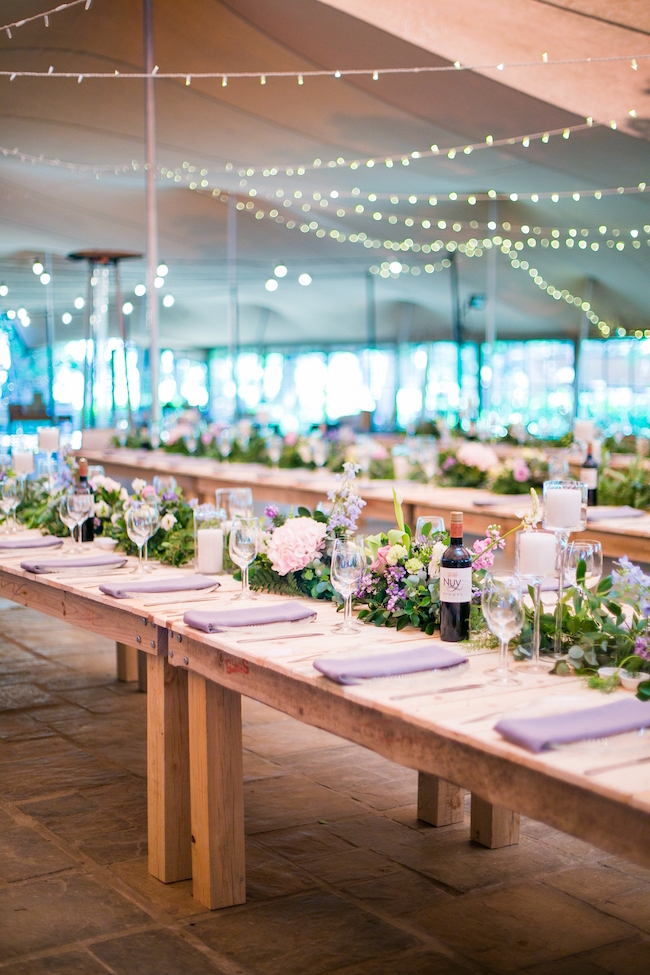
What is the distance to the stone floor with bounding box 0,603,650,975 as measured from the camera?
2.54 m

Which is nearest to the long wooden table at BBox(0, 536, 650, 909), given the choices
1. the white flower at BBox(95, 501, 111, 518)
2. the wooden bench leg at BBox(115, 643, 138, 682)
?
the white flower at BBox(95, 501, 111, 518)

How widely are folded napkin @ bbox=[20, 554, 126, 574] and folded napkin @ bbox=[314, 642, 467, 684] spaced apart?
4.65 feet

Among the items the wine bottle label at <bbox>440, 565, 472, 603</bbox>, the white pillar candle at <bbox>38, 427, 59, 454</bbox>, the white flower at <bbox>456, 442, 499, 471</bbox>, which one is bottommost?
the wine bottle label at <bbox>440, 565, 472, 603</bbox>

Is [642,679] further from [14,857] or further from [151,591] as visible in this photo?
[14,857]

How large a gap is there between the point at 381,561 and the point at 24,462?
118 inches

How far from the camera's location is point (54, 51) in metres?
7.72

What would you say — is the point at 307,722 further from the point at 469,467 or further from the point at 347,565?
the point at 469,467

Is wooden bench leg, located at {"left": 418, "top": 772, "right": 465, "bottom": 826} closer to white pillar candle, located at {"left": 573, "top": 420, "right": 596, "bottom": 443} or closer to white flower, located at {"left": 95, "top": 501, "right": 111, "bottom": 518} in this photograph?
white flower, located at {"left": 95, "top": 501, "right": 111, "bottom": 518}

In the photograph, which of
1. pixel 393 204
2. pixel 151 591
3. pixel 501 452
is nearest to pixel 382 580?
pixel 151 591

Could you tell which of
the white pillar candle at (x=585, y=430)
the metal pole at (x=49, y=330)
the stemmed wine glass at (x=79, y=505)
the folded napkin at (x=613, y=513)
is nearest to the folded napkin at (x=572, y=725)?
the stemmed wine glass at (x=79, y=505)

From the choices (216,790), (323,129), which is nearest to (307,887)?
(216,790)

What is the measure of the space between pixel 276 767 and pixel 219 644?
1.58 m

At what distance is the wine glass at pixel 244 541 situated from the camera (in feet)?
9.32

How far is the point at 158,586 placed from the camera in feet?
10.1
